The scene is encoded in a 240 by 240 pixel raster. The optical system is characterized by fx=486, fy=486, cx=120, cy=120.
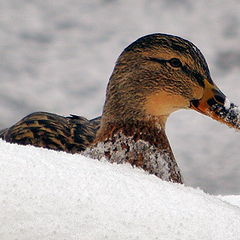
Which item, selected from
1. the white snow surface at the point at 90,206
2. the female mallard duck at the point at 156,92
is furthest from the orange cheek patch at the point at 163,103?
the white snow surface at the point at 90,206

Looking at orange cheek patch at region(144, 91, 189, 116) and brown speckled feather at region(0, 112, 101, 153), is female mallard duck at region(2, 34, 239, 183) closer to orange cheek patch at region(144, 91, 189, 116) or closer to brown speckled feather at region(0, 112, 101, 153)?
orange cheek patch at region(144, 91, 189, 116)

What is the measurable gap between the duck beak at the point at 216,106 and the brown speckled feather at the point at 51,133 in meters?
1.04

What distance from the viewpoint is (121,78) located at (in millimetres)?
3209

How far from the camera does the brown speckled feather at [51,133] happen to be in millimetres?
3750

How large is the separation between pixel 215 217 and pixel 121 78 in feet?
6.62

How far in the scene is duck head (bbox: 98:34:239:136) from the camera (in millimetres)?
3098

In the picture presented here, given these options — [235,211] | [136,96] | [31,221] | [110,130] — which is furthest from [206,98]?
[31,221]

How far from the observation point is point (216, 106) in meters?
3.09

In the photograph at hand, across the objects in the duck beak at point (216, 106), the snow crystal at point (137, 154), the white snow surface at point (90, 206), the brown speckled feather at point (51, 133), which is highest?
the brown speckled feather at point (51, 133)

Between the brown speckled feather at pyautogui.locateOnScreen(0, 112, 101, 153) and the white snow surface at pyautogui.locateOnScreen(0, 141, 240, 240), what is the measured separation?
2.34m

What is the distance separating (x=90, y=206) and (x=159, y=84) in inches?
86.4

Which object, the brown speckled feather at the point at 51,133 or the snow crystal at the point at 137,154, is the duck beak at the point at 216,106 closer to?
the snow crystal at the point at 137,154

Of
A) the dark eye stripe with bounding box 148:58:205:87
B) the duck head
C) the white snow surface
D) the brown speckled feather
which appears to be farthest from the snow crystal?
the white snow surface

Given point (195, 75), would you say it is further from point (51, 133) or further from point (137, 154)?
point (51, 133)
